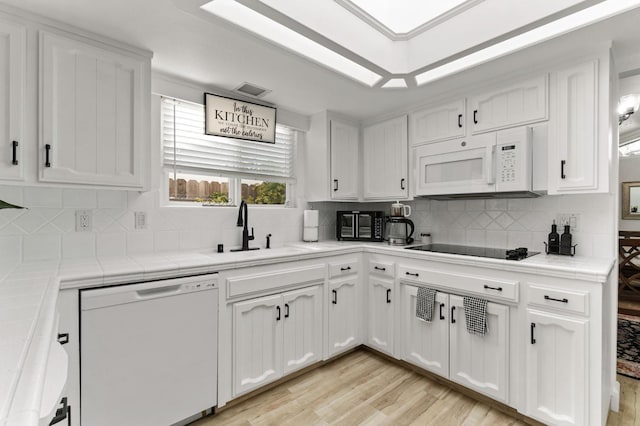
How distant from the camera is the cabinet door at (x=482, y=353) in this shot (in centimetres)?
193

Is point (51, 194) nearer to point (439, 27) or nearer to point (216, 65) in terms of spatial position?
point (216, 65)

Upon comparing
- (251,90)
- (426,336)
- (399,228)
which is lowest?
(426,336)

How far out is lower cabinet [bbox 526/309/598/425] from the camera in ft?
5.41

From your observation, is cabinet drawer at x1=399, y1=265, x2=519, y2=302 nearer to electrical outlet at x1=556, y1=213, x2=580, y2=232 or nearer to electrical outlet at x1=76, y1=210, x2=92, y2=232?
electrical outlet at x1=556, y1=213, x2=580, y2=232

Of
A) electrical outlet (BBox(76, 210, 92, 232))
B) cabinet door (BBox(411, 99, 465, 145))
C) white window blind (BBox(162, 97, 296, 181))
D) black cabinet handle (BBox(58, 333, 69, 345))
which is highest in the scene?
cabinet door (BBox(411, 99, 465, 145))

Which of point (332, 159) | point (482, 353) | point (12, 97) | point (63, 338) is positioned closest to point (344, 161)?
point (332, 159)

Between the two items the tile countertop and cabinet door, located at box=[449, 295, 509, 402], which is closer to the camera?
the tile countertop

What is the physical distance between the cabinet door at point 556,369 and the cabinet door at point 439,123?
56.0 inches

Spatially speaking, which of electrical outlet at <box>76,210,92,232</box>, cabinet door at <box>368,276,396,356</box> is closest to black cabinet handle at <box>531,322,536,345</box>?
cabinet door at <box>368,276,396,356</box>

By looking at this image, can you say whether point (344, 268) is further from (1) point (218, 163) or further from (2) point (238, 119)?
(2) point (238, 119)

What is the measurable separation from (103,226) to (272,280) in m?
1.14

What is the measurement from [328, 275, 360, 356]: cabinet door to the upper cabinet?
0.85 m

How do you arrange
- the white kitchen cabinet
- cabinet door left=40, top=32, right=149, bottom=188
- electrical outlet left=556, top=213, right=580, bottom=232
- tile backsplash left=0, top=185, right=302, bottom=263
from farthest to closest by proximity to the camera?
electrical outlet left=556, top=213, right=580, bottom=232 < the white kitchen cabinet < tile backsplash left=0, top=185, right=302, bottom=263 < cabinet door left=40, top=32, right=149, bottom=188

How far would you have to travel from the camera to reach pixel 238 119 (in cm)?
258
